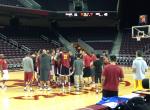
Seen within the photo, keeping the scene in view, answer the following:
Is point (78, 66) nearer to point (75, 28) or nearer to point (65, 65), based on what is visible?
point (65, 65)

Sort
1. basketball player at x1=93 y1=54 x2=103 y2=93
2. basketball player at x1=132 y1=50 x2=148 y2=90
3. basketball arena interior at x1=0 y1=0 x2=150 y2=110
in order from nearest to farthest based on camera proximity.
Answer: basketball player at x1=132 y1=50 x2=148 y2=90 → basketball player at x1=93 y1=54 x2=103 y2=93 → basketball arena interior at x1=0 y1=0 x2=150 y2=110

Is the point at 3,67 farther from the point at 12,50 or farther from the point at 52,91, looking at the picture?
the point at 12,50

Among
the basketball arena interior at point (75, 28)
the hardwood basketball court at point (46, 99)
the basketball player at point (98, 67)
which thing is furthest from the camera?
the basketball arena interior at point (75, 28)

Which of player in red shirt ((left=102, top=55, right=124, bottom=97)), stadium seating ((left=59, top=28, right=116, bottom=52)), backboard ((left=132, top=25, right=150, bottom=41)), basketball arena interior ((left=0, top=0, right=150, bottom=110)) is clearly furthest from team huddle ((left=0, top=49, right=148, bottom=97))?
stadium seating ((left=59, top=28, right=116, bottom=52))

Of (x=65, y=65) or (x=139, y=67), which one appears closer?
(x=139, y=67)

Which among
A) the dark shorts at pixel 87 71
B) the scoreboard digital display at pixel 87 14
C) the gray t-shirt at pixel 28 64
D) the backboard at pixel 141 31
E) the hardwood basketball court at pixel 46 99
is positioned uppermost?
the scoreboard digital display at pixel 87 14

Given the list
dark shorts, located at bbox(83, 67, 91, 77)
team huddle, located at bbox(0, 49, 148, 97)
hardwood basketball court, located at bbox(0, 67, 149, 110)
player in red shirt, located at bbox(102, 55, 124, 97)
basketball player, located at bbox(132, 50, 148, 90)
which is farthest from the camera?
dark shorts, located at bbox(83, 67, 91, 77)

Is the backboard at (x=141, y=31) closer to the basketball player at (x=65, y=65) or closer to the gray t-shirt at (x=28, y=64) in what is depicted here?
the basketball player at (x=65, y=65)

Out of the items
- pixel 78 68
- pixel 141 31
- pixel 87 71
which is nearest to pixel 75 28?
pixel 141 31

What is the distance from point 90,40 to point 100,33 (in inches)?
65.1

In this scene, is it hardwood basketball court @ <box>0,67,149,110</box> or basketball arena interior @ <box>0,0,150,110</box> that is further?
basketball arena interior @ <box>0,0,150,110</box>

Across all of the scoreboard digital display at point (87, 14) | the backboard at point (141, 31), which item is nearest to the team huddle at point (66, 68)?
the backboard at point (141, 31)

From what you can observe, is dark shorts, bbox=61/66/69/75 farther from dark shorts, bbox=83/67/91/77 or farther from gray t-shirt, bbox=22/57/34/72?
gray t-shirt, bbox=22/57/34/72

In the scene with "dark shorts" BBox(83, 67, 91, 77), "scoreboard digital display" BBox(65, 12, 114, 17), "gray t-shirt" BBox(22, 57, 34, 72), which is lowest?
"dark shorts" BBox(83, 67, 91, 77)
